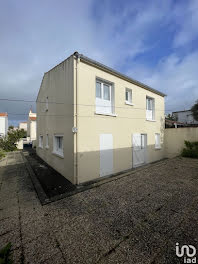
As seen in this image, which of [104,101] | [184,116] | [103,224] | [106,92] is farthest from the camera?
[184,116]

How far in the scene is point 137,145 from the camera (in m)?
9.23

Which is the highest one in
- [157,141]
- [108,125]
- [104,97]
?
[104,97]

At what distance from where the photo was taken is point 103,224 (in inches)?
124

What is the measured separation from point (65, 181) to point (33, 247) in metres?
3.83

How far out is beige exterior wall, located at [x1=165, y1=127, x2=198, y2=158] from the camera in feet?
38.2

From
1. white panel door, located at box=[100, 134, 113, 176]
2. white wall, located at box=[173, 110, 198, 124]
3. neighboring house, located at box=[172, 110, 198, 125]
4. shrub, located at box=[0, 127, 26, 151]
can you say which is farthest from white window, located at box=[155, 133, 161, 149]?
shrub, located at box=[0, 127, 26, 151]

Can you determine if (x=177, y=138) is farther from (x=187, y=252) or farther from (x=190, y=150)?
(x=187, y=252)

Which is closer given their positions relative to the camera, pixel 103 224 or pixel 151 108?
pixel 103 224

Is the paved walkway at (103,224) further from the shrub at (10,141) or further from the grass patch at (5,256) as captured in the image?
the shrub at (10,141)

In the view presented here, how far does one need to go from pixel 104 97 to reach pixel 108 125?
65.1 inches

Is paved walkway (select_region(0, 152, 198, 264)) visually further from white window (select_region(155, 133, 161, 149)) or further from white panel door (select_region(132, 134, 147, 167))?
white window (select_region(155, 133, 161, 149))

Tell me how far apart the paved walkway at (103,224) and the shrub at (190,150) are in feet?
21.9

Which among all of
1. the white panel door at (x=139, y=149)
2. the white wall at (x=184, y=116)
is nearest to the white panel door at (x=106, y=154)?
the white panel door at (x=139, y=149)

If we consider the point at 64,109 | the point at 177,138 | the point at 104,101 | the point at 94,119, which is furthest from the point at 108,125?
the point at 177,138
